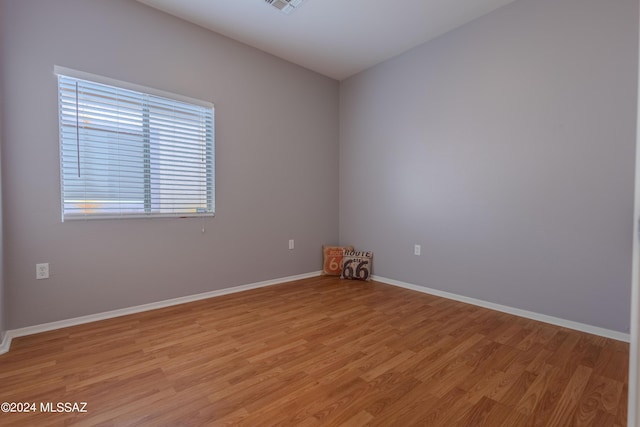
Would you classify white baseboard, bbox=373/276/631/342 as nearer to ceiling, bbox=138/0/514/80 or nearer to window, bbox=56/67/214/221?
window, bbox=56/67/214/221

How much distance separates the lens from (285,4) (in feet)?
8.23

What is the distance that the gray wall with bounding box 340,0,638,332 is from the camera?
6.85 ft

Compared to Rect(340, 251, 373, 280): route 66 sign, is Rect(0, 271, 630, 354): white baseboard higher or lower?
Answer: lower

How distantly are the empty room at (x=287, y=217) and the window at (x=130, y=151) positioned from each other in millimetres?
17

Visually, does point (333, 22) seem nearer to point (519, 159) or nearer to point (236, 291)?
point (519, 159)

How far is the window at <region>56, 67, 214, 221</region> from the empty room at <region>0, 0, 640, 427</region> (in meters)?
0.02

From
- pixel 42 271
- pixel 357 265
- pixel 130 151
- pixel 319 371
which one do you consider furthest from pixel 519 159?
pixel 42 271

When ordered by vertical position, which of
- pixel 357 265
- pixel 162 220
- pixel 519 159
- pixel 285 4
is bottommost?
pixel 357 265

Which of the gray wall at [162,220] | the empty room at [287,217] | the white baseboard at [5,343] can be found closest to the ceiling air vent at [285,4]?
the empty room at [287,217]

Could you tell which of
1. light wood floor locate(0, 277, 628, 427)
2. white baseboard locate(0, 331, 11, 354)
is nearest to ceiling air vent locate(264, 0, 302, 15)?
light wood floor locate(0, 277, 628, 427)

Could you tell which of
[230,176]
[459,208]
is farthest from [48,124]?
[459,208]

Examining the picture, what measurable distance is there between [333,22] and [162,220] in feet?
8.05

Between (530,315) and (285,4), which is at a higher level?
(285,4)

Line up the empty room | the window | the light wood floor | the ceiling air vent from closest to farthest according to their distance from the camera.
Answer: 1. the light wood floor
2. the empty room
3. the window
4. the ceiling air vent
